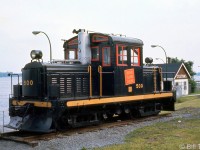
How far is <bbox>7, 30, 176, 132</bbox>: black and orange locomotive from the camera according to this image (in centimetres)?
1183

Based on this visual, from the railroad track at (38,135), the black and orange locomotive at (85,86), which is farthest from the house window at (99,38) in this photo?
the railroad track at (38,135)

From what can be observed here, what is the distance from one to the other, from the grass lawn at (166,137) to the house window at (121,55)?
9.67 feet

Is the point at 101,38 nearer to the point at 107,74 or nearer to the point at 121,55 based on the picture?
the point at 121,55

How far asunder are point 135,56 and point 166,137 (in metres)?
5.41

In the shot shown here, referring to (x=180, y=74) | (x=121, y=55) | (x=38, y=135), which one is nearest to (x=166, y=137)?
(x=38, y=135)

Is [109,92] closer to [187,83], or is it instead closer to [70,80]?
[70,80]

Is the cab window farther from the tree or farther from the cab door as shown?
the tree

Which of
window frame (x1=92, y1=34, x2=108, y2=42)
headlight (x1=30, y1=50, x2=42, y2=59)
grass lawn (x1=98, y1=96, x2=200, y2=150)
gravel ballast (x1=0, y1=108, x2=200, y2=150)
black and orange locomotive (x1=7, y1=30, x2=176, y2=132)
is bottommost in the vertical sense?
gravel ballast (x1=0, y1=108, x2=200, y2=150)

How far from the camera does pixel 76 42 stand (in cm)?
1455

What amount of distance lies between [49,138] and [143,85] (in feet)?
20.7

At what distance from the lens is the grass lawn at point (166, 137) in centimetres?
898

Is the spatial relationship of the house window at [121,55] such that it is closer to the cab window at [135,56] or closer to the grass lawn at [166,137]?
the cab window at [135,56]

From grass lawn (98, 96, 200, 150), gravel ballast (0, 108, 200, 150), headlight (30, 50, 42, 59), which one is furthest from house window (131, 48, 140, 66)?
headlight (30, 50, 42, 59)

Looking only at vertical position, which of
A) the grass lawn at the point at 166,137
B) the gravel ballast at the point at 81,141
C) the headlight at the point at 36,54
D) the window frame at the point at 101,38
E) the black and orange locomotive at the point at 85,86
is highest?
the window frame at the point at 101,38
